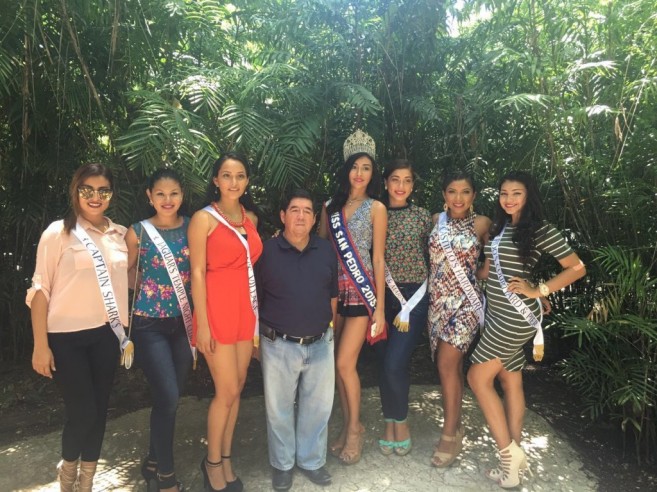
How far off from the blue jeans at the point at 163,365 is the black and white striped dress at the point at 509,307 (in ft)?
5.23

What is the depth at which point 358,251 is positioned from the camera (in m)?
2.84

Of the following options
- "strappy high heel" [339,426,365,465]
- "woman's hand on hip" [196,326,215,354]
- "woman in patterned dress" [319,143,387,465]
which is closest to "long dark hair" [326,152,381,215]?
"woman in patterned dress" [319,143,387,465]

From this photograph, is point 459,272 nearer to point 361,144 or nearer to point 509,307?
point 509,307

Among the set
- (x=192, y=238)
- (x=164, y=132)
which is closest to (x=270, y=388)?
(x=192, y=238)

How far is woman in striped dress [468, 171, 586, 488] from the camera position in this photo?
8.55 ft

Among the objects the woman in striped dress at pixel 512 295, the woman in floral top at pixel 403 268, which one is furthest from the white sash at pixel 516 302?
the woman in floral top at pixel 403 268

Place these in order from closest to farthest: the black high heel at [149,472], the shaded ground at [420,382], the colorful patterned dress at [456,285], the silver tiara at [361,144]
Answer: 1. the black high heel at [149,472]
2. the colorful patterned dress at [456,285]
3. the silver tiara at [361,144]
4. the shaded ground at [420,382]

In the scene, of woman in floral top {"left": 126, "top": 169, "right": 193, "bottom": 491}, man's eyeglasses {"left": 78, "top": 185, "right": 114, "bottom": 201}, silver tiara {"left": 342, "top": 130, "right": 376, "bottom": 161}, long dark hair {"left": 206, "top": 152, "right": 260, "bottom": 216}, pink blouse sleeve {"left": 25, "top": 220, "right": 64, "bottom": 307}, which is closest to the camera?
pink blouse sleeve {"left": 25, "top": 220, "right": 64, "bottom": 307}

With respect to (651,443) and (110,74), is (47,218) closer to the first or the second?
(110,74)

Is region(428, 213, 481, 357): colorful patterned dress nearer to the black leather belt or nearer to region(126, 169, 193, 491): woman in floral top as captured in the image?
the black leather belt

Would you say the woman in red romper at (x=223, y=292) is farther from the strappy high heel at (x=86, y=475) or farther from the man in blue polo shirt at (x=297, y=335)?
the strappy high heel at (x=86, y=475)

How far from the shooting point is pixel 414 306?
2.91 meters

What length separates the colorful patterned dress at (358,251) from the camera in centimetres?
284

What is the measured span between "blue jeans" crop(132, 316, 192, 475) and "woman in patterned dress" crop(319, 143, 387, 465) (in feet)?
2.92
